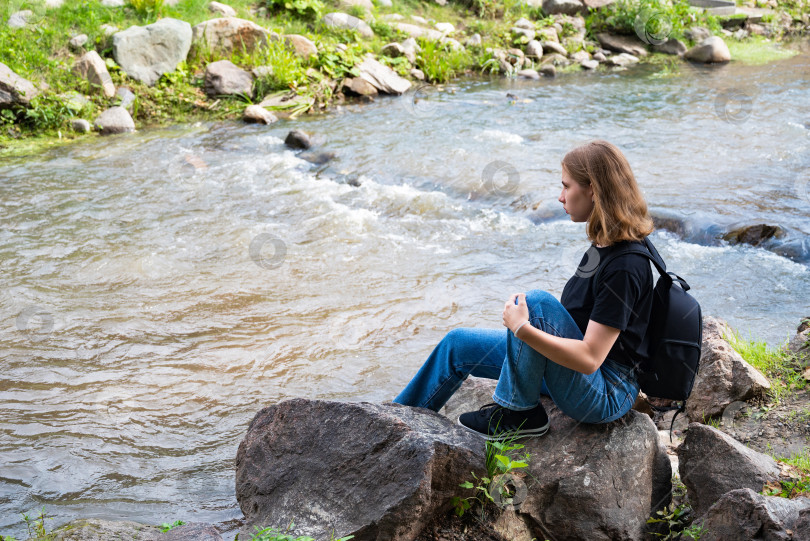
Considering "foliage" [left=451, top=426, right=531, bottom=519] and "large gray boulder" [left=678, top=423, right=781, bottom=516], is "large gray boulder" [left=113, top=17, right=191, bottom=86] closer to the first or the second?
"foliage" [left=451, top=426, right=531, bottom=519]

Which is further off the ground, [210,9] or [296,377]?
[210,9]

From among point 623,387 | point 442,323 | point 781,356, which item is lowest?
point 442,323

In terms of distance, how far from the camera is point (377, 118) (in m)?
11.1

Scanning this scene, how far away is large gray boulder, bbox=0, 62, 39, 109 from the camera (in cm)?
940

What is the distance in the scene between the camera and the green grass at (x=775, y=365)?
11.5 feet

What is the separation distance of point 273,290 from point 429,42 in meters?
10.1

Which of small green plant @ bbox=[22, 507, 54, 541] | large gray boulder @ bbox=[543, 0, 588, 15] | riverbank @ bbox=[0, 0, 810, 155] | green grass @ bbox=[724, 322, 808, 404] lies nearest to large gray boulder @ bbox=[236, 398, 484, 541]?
small green plant @ bbox=[22, 507, 54, 541]

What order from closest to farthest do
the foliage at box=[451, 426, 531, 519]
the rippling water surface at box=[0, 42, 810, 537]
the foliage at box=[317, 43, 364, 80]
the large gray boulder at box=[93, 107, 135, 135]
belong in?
the foliage at box=[451, 426, 531, 519] → the rippling water surface at box=[0, 42, 810, 537] → the large gray boulder at box=[93, 107, 135, 135] → the foliage at box=[317, 43, 364, 80]

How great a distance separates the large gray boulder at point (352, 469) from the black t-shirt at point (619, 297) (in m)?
0.69

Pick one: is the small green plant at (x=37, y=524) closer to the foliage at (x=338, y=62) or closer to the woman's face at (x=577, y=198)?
the woman's face at (x=577, y=198)

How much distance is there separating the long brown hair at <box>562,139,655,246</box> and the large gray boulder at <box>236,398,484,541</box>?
1.01 m

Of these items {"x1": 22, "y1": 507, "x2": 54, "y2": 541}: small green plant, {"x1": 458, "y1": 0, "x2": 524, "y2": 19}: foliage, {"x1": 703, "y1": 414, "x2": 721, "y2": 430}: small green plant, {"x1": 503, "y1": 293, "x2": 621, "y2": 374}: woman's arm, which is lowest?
{"x1": 22, "y1": 507, "x2": 54, "y2": 541}: small green plant

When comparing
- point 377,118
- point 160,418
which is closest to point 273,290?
point 160,418

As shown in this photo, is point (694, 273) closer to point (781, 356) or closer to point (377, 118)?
point (781, 356)
